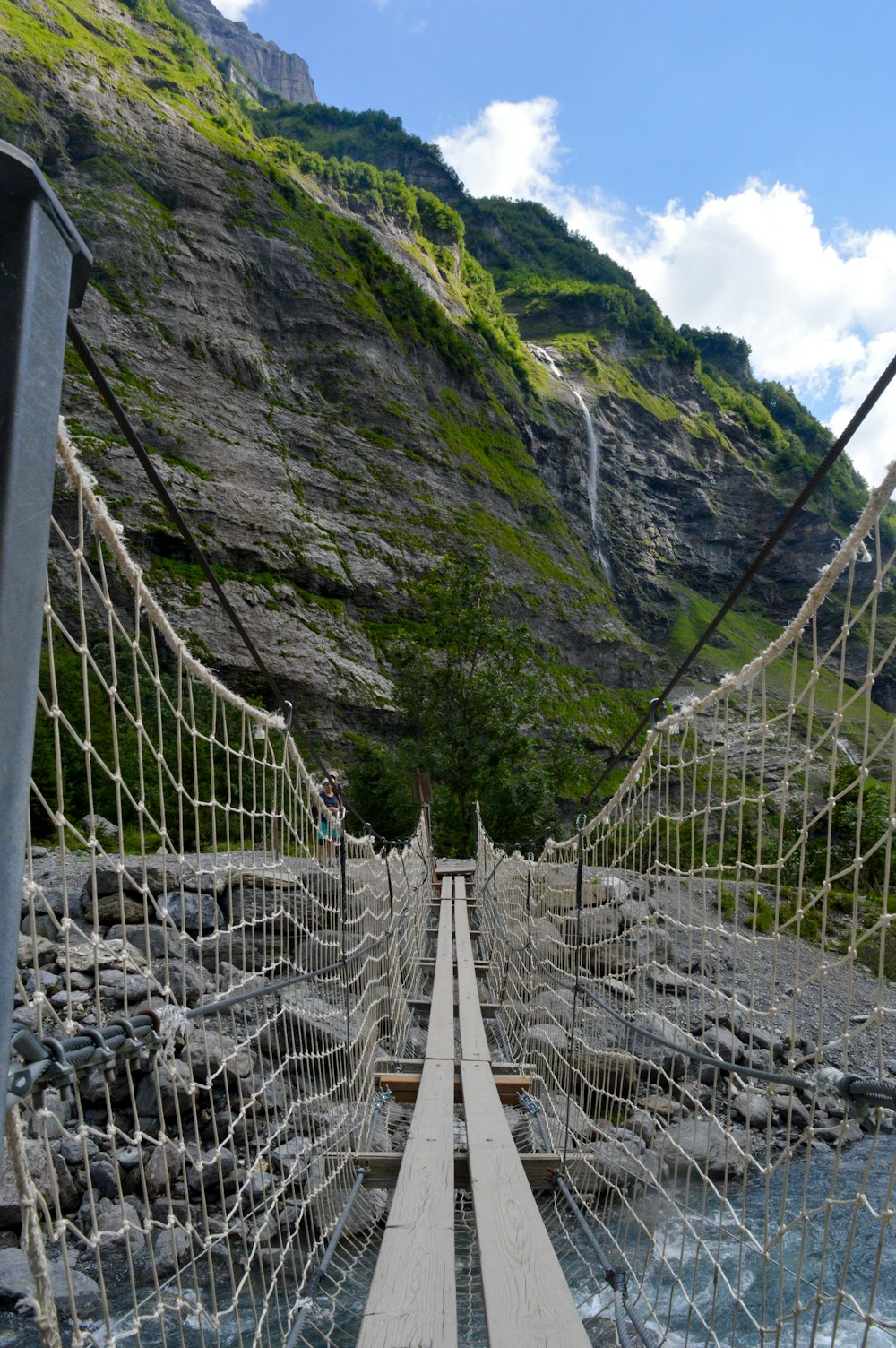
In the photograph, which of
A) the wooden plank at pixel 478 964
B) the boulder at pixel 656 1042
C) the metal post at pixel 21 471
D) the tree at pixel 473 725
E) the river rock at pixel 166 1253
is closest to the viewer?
the metal post at pixel 21 471

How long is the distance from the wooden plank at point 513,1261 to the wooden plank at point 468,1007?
0.94 meters

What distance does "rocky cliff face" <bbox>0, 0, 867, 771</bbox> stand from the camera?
19719mm

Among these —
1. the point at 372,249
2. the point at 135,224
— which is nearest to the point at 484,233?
the point at 372,249

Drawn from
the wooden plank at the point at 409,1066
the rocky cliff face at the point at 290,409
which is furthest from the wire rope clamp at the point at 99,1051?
the rocky cliff face at the point at 290,409

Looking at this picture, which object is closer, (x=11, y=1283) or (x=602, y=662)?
(x=11, y=1283)

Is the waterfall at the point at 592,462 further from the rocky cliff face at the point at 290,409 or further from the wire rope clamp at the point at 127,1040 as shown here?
the wire rope clamp at the point at 127,1040

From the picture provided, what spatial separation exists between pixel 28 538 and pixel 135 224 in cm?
2997

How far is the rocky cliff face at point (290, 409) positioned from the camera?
19.7m

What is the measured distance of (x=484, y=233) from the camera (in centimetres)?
6825

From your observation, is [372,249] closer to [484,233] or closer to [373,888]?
[373,888]

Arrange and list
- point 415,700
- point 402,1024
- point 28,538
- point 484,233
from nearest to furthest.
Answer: point 28,538, point 402,1024, point 415,700, point 484,233

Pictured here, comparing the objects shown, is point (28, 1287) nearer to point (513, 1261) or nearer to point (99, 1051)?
point (513, 1261)

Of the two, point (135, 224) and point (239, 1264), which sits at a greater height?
point (135, 224)

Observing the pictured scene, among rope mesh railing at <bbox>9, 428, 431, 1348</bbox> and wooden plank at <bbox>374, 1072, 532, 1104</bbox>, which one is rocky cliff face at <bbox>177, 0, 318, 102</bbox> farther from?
wooden plank at <bbox>374, 1072, 532, 1104</bbox>
